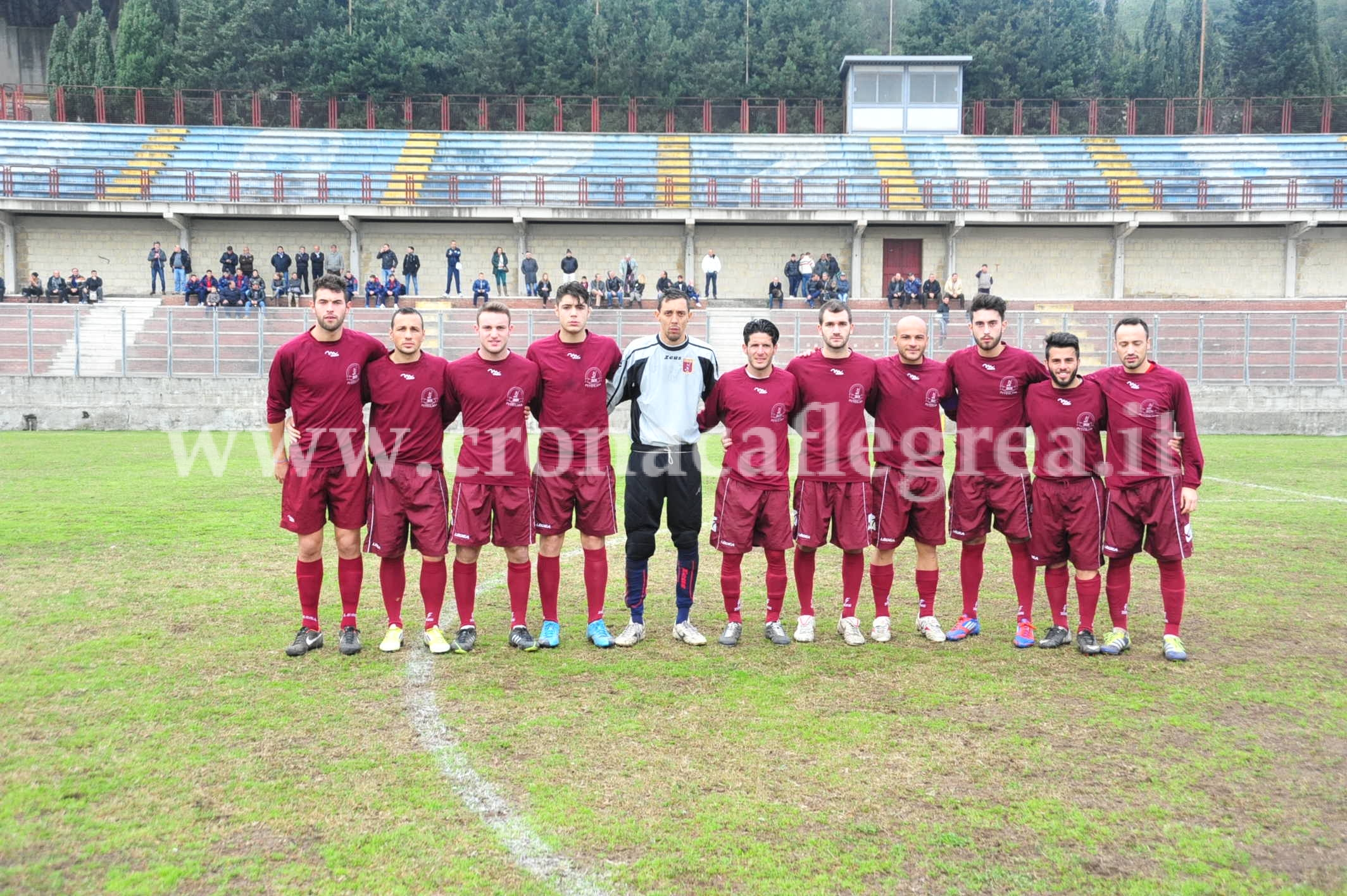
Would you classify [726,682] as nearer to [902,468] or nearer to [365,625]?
[902,468]

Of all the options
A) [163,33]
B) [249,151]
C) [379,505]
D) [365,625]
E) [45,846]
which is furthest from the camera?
[163,33]

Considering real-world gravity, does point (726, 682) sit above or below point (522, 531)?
below

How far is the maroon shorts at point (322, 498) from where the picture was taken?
5898mm

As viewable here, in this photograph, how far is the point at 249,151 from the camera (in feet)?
123

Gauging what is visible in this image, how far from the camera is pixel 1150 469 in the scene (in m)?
5.89

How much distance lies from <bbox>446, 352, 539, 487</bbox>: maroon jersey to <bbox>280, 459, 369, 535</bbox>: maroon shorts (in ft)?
1.96

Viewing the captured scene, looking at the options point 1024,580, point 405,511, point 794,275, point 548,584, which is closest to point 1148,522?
point 1024,580

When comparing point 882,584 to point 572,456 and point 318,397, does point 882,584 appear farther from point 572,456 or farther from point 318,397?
point 318,397

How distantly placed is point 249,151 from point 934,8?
36.1 m

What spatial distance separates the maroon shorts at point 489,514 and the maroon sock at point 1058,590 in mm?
3112

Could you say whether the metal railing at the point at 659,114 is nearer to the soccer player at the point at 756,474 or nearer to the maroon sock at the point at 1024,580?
the soccer player at the point at 756,474

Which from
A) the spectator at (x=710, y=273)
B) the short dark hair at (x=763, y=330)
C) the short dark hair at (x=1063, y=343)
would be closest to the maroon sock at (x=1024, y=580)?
the short dark hair at (x=1063, y=343)

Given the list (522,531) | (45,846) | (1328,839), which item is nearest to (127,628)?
(522,531)

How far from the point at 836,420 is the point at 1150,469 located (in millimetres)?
1792
